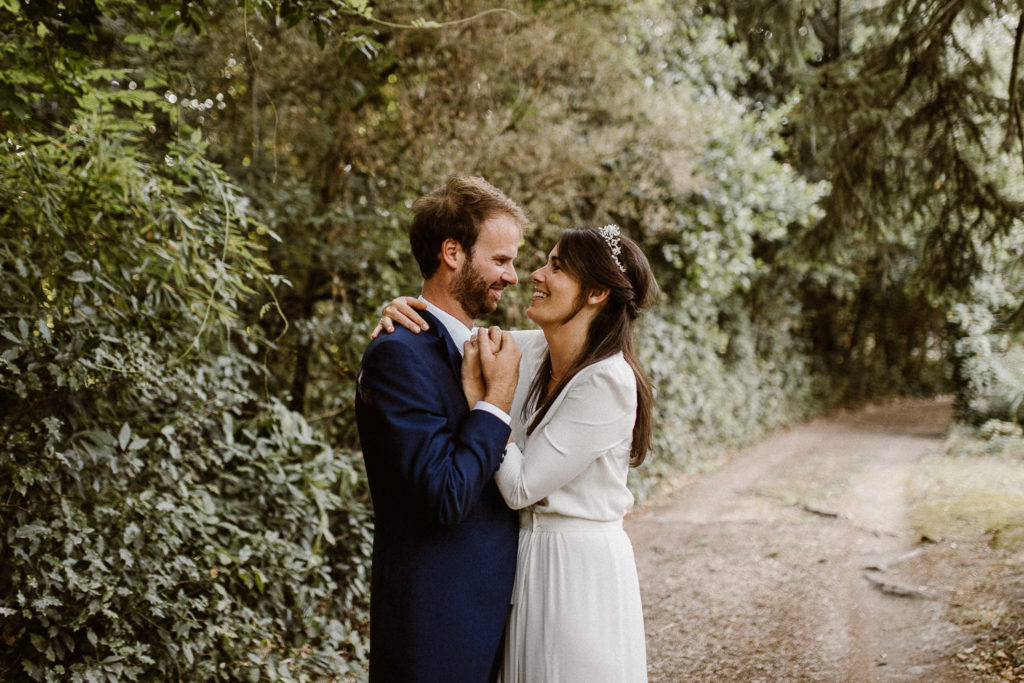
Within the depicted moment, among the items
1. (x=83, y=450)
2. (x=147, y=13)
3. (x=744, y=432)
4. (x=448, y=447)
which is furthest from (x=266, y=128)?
(x=744, y=432)

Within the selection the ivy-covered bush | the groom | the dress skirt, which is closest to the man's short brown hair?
the groom

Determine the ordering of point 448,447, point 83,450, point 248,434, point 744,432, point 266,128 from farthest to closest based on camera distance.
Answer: point 744,432 < point 266,128 < point 248,434 < point 83,450 < point 448,447

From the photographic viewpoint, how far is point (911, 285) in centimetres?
636

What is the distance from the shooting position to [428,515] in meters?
1.89

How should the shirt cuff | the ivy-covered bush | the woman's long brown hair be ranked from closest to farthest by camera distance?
the shirt cuff < the woman's long brown hair < the ivy-covered bush

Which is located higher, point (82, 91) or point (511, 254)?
point (82, 91)

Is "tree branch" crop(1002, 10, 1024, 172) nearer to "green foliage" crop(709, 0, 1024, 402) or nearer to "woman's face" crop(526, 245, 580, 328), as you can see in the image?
"green foliage" crop(709, 0, 1024, 402)

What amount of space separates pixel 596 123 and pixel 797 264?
283 centimetres

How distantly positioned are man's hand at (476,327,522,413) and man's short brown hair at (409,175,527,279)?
300 mm

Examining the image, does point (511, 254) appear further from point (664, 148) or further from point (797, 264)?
point (664, 148)

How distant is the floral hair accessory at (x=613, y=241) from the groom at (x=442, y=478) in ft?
1.26

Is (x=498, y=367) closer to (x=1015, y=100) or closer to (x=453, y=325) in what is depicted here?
(x=453, y=325)

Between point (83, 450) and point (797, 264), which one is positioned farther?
point (797, 264)

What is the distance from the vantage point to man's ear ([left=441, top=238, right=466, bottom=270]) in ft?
7.27
